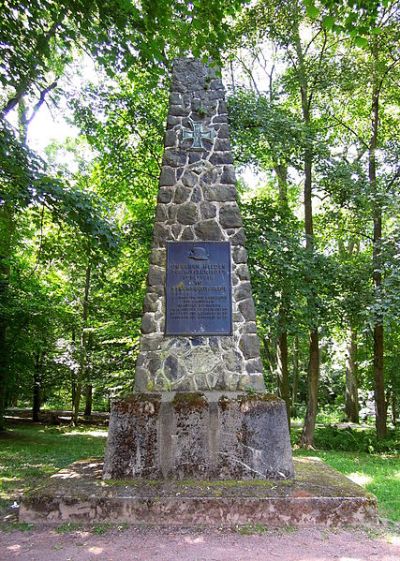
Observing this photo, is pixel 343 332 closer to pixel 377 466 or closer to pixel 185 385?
pixel 377 466

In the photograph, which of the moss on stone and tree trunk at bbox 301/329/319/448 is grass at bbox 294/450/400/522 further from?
the moss on stone

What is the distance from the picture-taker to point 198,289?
5957mm

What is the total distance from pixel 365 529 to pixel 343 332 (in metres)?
12.6

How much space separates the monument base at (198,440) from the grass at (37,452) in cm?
149

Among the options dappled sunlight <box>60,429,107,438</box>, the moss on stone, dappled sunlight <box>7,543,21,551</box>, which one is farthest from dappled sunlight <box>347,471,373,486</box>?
dappled sunlight <box>60,429,107,438</box>

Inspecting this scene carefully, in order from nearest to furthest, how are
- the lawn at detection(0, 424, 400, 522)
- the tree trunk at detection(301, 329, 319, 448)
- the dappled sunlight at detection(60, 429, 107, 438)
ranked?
1. the lawn at detection(0, 424, 400, 522)
2. the tree trunk at detection(301, 329, 319, 448)
3. the dappled sunlight at detection(60, 429, 107, 438)

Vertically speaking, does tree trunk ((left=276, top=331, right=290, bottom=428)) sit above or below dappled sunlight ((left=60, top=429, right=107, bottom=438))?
above

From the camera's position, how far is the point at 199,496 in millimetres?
4629

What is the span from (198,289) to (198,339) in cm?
64

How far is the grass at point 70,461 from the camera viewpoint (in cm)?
591

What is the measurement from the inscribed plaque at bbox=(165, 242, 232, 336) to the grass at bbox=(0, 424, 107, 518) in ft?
9.63

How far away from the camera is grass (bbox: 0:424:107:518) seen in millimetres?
6364

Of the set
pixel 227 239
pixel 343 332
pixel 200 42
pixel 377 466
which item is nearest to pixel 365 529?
pixel 227 239

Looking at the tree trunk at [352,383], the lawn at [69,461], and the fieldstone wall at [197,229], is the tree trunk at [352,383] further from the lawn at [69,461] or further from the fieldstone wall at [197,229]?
the fieldstone wall at [197,229]
